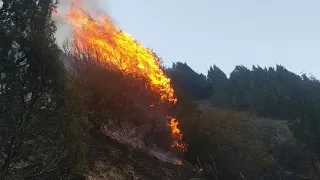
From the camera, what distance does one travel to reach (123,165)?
23328mm

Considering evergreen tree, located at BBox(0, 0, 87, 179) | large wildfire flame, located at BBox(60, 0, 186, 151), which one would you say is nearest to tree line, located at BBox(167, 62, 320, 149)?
large wildfire flame, located at BBox(60, 0, 186, 151)

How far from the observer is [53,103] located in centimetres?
1452

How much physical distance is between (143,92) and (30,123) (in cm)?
2338

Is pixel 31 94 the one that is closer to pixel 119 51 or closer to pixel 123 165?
pixel 123 165

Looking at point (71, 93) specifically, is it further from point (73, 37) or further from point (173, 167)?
point (73, 37)

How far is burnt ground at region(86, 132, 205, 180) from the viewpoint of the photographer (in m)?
21.7

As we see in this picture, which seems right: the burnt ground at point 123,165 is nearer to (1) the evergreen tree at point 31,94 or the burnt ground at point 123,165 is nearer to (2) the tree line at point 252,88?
(1) the evergreen tree at point 31,94

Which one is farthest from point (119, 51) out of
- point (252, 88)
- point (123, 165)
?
point (252, 88)

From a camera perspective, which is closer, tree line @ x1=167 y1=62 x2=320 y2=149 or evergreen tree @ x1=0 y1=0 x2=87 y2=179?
evergreen tree @ x1=0 y1=0 x2=87 y2=179

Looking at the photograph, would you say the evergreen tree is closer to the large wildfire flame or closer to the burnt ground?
the burnt ground

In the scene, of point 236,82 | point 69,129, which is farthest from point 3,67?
point 236,82

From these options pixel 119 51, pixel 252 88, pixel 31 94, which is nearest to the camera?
pixel 31 94

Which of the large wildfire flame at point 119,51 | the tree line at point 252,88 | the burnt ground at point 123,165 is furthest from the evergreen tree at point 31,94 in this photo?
the tree line at point 252,88

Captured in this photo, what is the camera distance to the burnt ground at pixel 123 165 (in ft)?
71.3
